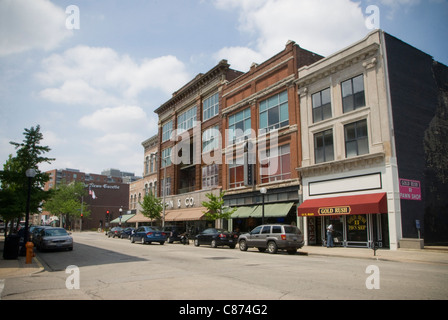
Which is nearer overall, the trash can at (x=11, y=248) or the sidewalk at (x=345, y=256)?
the sidewalk at (x=345, y=256)

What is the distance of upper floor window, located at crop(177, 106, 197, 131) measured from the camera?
43.9 m

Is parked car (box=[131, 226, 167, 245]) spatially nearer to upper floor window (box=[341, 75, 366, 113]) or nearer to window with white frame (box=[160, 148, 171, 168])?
upper floor window (box=[341, 75, 366, 113])

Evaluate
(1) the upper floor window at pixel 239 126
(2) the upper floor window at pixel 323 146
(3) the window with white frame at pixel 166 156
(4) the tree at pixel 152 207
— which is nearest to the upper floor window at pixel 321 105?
(2) the upper floor window at pixel 323 146

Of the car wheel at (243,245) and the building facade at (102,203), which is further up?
the building facade at (102,203)

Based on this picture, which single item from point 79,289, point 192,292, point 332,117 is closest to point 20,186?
point 79,289

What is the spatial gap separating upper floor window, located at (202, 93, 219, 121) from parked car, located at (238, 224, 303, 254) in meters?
20.9

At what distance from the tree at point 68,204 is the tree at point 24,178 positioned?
54847mm

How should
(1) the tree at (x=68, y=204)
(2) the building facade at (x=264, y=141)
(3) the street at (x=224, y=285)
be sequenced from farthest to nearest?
(1) the tree at (x=68, y=204) < (2) the building facade at (x=264, y=141) < (3) the street at (x=224, y=285)

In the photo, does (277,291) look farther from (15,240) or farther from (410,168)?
(410,168)

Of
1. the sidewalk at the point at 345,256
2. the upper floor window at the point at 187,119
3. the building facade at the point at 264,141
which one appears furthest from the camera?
the upper floor window at the point at 187,119

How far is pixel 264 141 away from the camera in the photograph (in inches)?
1230

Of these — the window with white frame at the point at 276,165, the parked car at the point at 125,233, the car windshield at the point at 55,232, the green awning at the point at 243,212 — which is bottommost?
the parked car at the point at 125,233

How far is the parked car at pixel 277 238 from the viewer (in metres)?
19.3

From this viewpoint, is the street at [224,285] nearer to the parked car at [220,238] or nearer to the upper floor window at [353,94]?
the parked car at [220,238]
